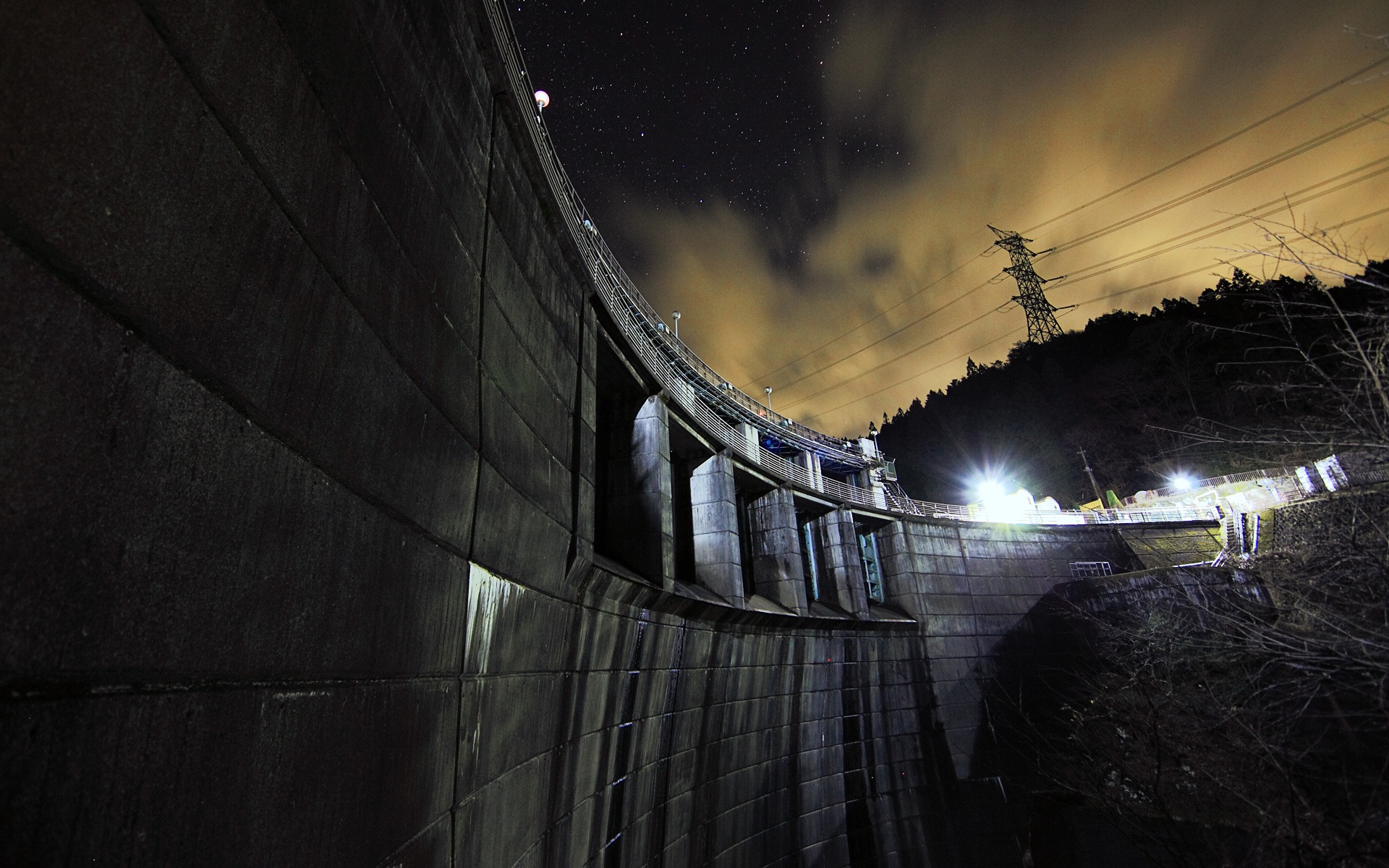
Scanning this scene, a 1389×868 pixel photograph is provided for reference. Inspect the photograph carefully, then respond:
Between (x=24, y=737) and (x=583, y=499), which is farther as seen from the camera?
(x=583, y=499)

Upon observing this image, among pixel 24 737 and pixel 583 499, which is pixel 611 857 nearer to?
pixel 583 499

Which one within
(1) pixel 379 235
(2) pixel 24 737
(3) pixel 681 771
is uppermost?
(1) pixel 379 235

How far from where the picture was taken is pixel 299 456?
286 centimetres

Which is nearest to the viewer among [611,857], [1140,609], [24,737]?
[24,737]

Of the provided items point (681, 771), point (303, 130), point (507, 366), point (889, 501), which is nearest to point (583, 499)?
point (507, 366)

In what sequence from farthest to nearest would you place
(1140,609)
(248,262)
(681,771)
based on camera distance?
(1140,609)
(681,771)
(248,262)

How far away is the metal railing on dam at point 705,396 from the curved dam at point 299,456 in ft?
0.63

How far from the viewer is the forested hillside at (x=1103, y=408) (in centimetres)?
4416

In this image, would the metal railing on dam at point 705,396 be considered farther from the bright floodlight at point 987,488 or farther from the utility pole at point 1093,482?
the bright floodlight at point 987,488

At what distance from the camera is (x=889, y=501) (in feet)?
90.4

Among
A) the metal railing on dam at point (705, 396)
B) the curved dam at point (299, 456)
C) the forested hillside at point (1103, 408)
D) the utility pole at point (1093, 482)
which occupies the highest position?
the forested hillside at point (1103, 408)

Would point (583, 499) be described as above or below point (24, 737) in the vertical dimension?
above

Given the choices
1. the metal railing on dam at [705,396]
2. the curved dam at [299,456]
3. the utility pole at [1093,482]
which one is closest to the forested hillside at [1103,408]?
the utility pole at [1093,482]

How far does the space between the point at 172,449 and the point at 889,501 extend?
92.0 feet
